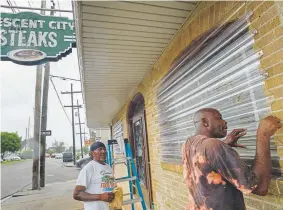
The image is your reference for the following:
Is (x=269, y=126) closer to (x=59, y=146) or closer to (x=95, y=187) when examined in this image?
(x=95, y=187)

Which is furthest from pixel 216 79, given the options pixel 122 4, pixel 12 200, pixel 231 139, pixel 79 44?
pixel 12 200

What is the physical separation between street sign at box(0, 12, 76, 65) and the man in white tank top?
105 inches

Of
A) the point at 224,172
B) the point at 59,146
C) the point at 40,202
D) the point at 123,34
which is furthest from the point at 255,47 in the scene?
the point at 59,146

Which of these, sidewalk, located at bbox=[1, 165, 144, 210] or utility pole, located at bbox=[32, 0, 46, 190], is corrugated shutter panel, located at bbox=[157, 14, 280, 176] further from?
utility pole, located at bbox=[32, 0, 46, 190]

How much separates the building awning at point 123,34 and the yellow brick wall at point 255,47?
0.45ft

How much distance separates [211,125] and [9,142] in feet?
220

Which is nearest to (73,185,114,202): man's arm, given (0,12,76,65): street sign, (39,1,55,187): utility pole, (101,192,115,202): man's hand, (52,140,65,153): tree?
(101,192,115,202): man's hand

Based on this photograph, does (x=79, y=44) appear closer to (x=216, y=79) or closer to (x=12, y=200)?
(x=216, y=79)

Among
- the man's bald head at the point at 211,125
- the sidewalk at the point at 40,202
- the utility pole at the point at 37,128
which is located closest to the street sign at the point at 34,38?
the man's bald head at the point at 211,125

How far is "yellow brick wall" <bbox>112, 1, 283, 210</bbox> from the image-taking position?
1.52 m

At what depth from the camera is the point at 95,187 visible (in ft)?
9.61

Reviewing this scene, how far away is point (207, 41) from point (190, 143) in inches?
51.1

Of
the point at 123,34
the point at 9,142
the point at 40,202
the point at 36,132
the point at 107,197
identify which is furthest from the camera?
the point at 9,142

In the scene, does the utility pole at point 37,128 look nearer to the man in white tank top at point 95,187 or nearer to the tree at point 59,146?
the man in white tank top at point 95,187
